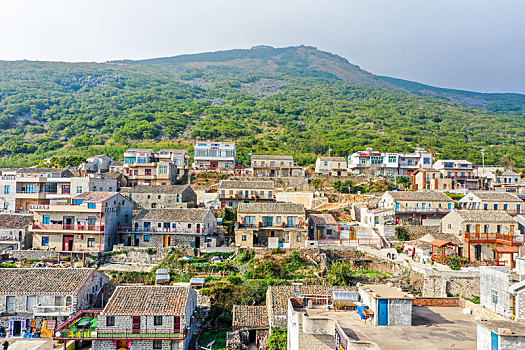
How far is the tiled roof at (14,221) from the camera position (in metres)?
41.8

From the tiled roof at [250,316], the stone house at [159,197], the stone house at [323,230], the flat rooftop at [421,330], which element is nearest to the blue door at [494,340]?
the flat rooftop at [421,330]

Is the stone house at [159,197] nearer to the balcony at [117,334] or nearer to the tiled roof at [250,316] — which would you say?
the tiled roof at [250,316]

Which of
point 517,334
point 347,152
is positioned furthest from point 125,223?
point 347,152

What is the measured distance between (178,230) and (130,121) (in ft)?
253

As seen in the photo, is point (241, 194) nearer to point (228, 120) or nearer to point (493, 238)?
point (493, 238)

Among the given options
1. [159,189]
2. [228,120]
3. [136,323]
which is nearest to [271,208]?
[159,189]

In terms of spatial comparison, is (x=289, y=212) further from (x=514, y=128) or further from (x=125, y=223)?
(x=514, y=128)

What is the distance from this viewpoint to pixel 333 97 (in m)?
170

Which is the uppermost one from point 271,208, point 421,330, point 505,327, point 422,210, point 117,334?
point 271,208

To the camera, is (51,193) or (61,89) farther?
(61,89)

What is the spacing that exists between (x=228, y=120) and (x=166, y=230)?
7629 centimetres

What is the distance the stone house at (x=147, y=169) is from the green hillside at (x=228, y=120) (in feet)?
54.9

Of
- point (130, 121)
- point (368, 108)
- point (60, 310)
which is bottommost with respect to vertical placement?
point (60, 310)

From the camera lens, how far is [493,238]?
135 feet
